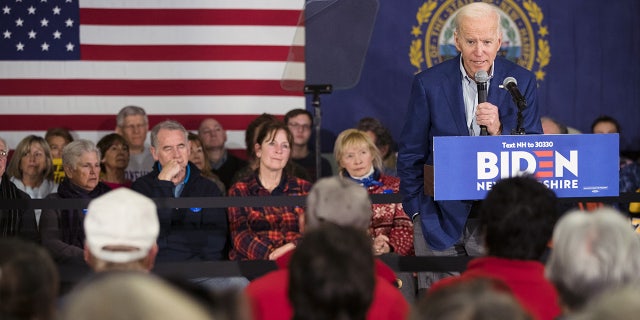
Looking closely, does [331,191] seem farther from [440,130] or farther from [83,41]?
[83,41]

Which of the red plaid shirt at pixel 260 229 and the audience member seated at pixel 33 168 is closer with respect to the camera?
the red plaid shirt at pixel 260 229

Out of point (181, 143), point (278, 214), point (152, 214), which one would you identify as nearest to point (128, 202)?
point (152, 214)

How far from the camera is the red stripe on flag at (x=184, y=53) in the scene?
8758mm

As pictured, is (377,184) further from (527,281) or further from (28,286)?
(28,286)

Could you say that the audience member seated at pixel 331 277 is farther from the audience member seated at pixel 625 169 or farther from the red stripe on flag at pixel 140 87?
the red stripe on flag at pixel 140 87

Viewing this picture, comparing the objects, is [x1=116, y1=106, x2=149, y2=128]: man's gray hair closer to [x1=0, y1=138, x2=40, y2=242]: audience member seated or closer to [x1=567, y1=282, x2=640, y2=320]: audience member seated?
[x1=0, y1=138, x2=40, y2=242]: audience member seated

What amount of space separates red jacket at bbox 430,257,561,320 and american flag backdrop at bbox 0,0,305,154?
18.5ft

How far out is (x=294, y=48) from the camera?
8.27 m

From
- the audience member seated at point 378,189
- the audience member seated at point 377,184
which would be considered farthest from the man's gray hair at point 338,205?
the audience member seated at point 377,184

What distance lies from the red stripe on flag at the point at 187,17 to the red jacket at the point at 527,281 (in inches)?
232

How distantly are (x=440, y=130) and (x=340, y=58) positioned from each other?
322cm

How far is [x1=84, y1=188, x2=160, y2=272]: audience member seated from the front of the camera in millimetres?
3049

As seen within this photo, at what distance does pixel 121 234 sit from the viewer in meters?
3.06

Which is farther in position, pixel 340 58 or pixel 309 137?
pixel 309 137
